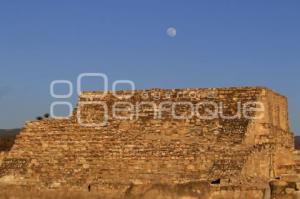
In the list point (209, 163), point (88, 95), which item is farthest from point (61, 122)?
point (209, 163)

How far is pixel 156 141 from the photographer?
1845cm

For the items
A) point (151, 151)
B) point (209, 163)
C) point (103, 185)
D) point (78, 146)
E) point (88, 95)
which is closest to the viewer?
point (103, 185)

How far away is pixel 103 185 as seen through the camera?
615 inches

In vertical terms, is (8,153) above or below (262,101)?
below

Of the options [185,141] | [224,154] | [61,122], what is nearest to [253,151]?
[224,154]

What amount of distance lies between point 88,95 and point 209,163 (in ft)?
19.9

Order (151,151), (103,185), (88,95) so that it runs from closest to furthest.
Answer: (103,185), (151,151), (88,95)

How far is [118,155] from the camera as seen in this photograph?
1830 centimetres

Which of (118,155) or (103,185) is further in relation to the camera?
(118,155)

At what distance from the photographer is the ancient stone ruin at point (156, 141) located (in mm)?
16984

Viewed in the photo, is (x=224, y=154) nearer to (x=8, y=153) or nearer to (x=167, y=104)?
(x=167, y=104)

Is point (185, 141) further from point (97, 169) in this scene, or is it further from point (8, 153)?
point (8, 153)

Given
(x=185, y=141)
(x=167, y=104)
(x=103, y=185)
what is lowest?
(x=103, y=185)

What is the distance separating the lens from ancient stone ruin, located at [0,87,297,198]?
1698 cm
